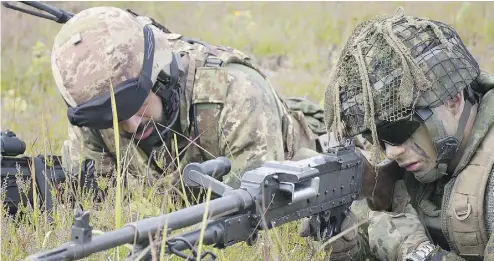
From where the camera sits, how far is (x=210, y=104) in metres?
4.91

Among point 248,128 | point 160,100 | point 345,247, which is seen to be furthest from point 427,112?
point 160,100

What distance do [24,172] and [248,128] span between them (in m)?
1.37

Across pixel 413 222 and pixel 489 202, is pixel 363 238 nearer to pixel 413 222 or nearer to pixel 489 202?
pixel 413 222

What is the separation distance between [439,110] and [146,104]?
1.78 metres

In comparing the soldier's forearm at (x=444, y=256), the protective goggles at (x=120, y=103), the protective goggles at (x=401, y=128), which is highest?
the protective goggles at (x=401, y=128)

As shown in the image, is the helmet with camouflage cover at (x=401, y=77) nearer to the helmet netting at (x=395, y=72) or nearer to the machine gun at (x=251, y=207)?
the helmet netting at (x=395, y=72)

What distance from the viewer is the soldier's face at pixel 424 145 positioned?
3.63 m

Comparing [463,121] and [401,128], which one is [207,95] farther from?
[463,121]

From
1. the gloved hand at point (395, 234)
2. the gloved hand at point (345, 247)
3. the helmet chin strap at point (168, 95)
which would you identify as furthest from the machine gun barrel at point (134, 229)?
the helmet chin strap at point (168, 95)

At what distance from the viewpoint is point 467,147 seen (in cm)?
367

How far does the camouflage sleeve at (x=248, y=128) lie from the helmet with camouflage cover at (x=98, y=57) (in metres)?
0.57

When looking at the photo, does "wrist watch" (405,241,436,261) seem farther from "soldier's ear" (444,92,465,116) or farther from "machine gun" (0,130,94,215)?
"machine gun" (0,130,94,215)

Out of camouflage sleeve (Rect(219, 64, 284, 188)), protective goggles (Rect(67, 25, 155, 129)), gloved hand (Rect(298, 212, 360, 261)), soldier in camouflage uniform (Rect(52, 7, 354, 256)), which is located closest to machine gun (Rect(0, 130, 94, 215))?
soldier in camouflage uniform (Rect(52, 7, 354, 256))

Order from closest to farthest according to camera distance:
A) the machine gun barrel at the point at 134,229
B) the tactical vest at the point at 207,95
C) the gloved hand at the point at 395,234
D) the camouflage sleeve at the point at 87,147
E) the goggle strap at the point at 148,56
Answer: the machine gun barrel at the point at 134,229
the gloved hand at the point at 395,234
the goggle strap at the point at 148,56
the tactical vest at the point at 207,95
the camouflage sleeve at the point at 87,147
